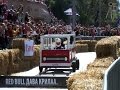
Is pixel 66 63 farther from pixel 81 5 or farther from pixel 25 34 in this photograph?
pixel 81 5

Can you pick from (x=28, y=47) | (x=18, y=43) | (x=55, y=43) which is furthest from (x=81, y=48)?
(x=55, y=43)

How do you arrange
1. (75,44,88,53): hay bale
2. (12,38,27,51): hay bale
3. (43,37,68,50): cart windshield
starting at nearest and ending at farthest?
(43,37,68,50): cart windshield
(12,38,27,51): hay bale
(75,44,88,53): hay bale

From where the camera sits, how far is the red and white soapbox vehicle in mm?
23094

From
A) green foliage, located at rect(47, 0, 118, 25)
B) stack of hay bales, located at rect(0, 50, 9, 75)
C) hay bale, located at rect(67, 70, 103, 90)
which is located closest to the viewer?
hay bale, located at rect(67, 70, 103, 90)

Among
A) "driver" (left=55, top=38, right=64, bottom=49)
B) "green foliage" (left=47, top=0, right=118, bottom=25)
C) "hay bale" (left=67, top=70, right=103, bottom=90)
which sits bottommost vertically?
"driver" (left=55, top=38, right=64, bottom=49)

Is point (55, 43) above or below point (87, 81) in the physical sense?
below

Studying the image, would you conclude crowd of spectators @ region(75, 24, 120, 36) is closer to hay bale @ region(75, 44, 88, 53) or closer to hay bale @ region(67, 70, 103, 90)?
hay bale @ region(75, 44, 88, 53)

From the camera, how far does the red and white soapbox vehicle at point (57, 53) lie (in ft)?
75.8

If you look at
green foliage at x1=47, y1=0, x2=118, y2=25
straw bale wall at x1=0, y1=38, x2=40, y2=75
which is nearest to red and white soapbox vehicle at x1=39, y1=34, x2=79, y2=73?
straw bale wall at x1=0, y1=38, x2=40, y2=75

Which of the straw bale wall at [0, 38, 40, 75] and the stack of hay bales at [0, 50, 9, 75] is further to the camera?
the straw bale wall at [0, 38, 40, 75]

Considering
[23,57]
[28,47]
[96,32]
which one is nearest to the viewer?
[23,57]

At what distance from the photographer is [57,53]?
2322 centimetres

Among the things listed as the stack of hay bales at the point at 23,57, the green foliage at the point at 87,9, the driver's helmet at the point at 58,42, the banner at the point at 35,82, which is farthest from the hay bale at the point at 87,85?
the green foliage at the point at 87,9

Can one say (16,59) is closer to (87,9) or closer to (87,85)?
(87,85)
